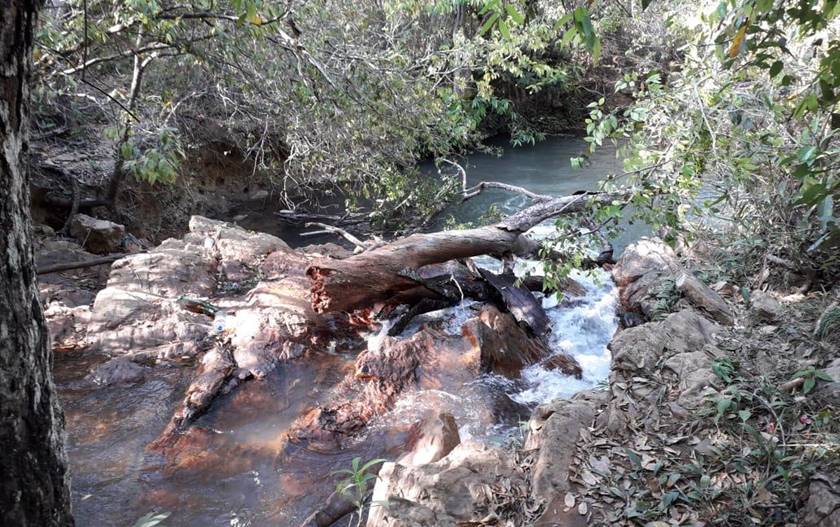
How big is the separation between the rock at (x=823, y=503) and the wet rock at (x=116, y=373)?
486 cm

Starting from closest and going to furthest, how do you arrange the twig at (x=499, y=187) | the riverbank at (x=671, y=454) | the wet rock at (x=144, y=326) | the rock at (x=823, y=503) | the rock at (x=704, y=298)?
the rock at (x=823, y=503) < the riverbank at (x=671, y=454) < the rock at (x=704, y=298) < the wet rock at (x=144, y=326) < the twig at (x=499, y=187)

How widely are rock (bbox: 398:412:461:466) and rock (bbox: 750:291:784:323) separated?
2.44m

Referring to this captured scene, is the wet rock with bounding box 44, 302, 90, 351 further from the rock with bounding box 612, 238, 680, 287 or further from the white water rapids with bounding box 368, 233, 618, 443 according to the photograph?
the rock with bounding box 612, 238, 680, 287

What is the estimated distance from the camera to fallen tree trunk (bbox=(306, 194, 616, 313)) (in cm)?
516

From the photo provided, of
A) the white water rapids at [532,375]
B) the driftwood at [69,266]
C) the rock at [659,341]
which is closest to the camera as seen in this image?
the rock at [659,341]

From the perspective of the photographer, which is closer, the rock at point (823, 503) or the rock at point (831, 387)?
the rock at point (823, 503)

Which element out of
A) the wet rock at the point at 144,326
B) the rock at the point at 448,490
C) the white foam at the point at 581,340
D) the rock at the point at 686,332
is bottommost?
the white foam at the point at 581,340

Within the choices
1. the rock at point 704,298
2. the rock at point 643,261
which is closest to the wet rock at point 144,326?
the rock at point 704,298

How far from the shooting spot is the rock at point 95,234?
7715mm

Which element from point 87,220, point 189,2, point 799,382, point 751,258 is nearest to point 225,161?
point 87,220

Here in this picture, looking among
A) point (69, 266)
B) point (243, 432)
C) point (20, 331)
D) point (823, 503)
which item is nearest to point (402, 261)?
point (243, 432)

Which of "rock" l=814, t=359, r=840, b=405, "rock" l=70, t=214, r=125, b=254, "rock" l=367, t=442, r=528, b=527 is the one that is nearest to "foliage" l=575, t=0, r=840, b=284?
"rock" l=814, t=359, r=840, b=405

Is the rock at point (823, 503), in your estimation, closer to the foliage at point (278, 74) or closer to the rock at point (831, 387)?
the rock at point (831, 387)

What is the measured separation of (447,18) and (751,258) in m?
8.89
